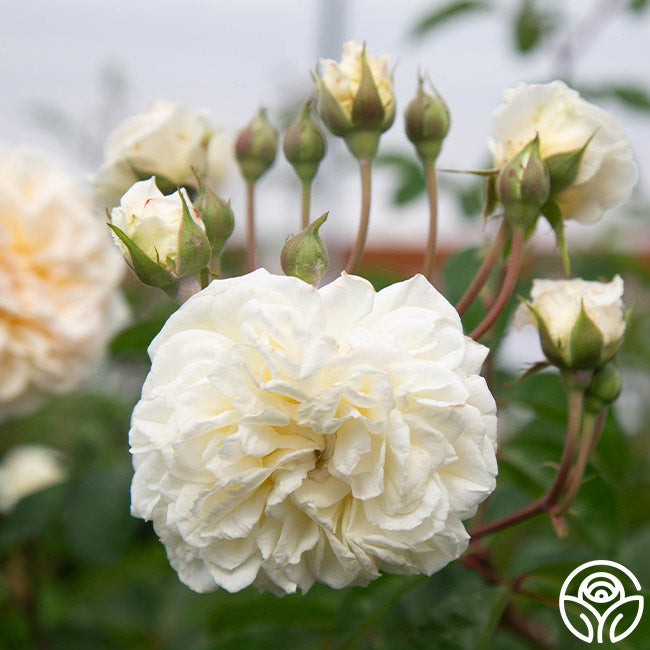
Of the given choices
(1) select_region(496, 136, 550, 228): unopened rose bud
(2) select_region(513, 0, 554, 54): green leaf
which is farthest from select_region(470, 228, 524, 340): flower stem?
(2) select_region(513, 0, 554, 54): green leaf

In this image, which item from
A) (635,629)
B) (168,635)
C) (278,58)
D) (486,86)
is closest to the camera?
(635,629)

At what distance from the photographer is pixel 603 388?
2.02ft

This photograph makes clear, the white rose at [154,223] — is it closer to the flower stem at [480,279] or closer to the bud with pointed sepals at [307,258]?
the bud with pointed sepals at [307,258]

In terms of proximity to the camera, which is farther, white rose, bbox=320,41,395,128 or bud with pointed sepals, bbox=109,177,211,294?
white rose, bbox=320,41,395,128

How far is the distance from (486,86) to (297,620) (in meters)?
1.62

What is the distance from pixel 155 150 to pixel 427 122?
0.78ft

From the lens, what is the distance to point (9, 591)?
1.23 metres

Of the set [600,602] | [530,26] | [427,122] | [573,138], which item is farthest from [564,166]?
[530,26]

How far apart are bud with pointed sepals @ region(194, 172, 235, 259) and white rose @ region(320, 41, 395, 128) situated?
15 centimetres

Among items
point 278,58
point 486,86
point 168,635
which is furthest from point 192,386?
point 486,86

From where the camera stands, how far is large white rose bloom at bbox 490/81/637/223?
0.63 metres

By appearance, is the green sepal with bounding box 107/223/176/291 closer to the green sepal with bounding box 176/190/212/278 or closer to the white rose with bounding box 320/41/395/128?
the green sepal with bounding box 176/190/212/278

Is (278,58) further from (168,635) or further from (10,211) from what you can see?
(168,635)

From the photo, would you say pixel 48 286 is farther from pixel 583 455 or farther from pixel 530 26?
pixel 530 26
